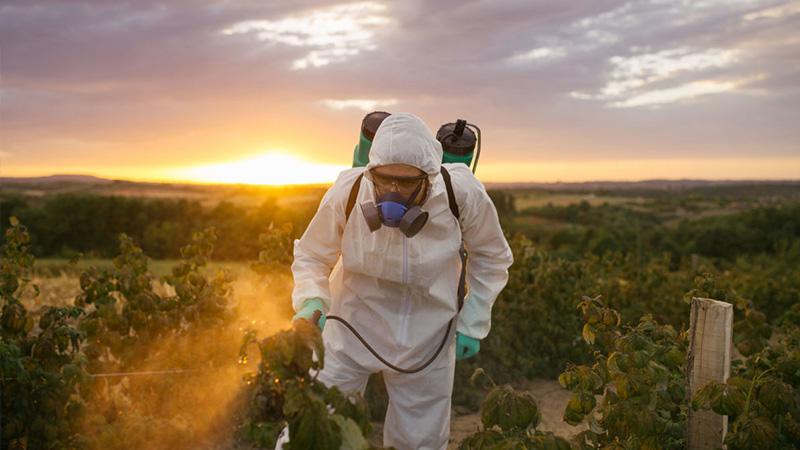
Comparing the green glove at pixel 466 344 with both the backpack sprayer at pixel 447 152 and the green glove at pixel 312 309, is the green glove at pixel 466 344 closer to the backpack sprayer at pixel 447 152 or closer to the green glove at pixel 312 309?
the backpack sprayer at pixel 447 152

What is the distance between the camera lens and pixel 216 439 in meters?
4.93

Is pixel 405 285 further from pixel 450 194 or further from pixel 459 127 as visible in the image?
pixel 459 127

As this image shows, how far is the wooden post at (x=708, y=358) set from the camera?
3.06m

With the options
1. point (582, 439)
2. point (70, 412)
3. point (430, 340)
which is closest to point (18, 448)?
point (70, 412)

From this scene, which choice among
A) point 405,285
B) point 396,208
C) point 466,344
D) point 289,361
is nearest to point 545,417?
point 466,344

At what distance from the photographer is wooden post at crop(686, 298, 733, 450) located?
3057mm

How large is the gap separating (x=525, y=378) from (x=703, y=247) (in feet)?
82.7

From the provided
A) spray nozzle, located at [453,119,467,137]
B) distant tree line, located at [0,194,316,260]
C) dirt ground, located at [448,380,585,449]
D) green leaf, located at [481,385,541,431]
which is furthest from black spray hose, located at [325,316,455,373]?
distant tree line, located at [0,194,316,260]

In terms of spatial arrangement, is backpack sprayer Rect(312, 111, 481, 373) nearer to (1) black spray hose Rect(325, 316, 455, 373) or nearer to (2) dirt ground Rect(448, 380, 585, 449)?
(1) black spray hose Rect(325, 316, 455, 373)

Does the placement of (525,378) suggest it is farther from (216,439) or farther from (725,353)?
(725,353)

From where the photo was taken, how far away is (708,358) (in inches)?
122

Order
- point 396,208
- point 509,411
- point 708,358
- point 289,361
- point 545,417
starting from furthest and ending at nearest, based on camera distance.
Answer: point 545,417, point 708,358, point 396,208, point 509,411, point 289,361

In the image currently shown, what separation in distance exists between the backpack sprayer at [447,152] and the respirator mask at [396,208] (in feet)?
0.83

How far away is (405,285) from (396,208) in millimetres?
519
